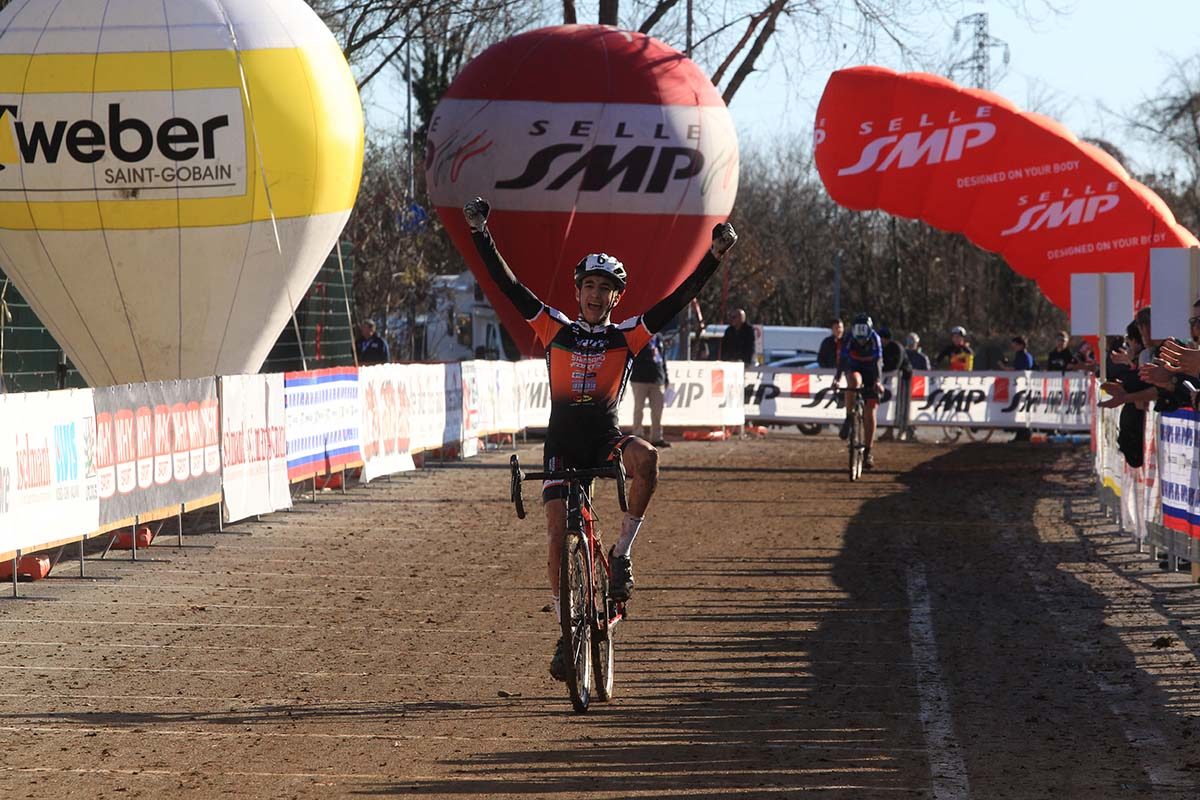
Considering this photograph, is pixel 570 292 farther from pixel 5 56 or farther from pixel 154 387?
pixel 154 387

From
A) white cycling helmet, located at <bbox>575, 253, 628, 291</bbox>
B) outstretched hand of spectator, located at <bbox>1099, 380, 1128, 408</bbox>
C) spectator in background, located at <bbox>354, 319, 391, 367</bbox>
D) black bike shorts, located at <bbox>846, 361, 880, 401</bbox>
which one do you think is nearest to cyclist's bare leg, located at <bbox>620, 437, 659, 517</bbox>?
white cycling helmet, located at <bbox>575, 253, 628, 291</bbox>

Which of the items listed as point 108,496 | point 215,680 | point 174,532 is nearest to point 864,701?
point 215,680

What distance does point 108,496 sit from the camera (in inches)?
567

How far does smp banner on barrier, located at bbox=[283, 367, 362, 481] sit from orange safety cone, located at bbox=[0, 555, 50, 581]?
4.69 m

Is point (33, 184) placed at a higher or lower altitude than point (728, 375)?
higher

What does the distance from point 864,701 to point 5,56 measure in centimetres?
1488

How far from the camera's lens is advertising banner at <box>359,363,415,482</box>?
22094mm

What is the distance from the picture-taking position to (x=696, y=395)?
34.1 metres

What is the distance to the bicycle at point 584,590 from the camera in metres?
8.75

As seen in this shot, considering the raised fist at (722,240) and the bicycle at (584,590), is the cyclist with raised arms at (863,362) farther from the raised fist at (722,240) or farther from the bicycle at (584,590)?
A: the bicycle at (584,590)

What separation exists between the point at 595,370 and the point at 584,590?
1.06 metres

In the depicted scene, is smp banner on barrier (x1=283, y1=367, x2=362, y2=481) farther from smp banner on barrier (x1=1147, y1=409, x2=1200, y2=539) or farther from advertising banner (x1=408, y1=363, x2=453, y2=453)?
smp banner on barrier (x1=1147, y1=409, x2=1200, y2=539)

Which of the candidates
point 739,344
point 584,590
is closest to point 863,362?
point 739,344

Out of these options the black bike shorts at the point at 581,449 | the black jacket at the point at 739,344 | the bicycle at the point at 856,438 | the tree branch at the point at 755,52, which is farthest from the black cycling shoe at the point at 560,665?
the tree branch at the point at 755,52
